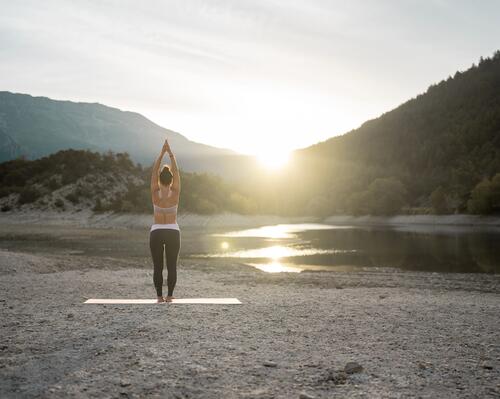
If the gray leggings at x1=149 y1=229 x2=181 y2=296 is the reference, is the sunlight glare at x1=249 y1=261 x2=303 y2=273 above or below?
below

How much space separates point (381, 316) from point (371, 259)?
22970 mm

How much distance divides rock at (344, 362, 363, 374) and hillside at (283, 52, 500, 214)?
3847 inches

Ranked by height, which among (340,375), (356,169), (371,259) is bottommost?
(371,259)

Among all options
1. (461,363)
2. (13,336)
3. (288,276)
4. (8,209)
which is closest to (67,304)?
(13,336)

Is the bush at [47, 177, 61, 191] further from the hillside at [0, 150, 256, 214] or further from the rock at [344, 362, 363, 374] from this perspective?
the rock at [344, 362, 363, 374]

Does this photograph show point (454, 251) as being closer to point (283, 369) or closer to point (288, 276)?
point (288, 276)

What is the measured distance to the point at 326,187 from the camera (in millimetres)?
165250

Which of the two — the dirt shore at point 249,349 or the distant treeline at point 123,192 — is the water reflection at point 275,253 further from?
the distant treeline at point 123,192

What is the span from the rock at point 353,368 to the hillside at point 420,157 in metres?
97.7

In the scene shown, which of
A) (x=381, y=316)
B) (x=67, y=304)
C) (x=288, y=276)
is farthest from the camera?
(x=288, y=276)

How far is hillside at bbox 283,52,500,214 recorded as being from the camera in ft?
384

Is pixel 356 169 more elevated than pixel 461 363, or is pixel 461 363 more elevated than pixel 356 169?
pixel 356 169

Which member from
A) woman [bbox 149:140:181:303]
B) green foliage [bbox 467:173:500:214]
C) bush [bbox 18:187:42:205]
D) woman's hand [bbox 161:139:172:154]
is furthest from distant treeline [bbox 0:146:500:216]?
woman [bbox 149:140:181:303]

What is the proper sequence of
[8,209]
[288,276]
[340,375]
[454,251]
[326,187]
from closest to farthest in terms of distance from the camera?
[340,375]
[288,276]
[454,251]
[8,209]
[326,187]
